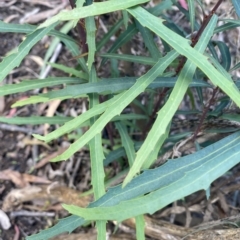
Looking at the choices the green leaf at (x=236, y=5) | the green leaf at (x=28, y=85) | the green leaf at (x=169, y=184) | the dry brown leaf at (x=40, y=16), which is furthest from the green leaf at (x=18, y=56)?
the dry brown leaf at (x=40, y=16)

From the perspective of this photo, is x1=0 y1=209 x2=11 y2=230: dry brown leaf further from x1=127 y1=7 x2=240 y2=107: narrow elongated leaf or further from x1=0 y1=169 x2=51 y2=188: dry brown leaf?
x1=127 y1=7 x2=240 y2=107: narrow elongated leaf

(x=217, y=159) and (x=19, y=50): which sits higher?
(x=19, y=50)

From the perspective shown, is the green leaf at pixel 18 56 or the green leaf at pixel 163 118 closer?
the green leaf at pixel 163 118

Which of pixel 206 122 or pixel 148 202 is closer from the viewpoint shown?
pixel 148 202

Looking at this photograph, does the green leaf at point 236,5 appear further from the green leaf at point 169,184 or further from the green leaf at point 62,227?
the green leaf at point 62,227

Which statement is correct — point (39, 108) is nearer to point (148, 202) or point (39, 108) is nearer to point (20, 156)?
point (20, 156)

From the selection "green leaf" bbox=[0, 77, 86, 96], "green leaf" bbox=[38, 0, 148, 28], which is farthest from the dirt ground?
"green leaf" bbox=[38, 0, 148, 28]

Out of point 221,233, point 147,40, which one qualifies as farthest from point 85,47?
point 221,233

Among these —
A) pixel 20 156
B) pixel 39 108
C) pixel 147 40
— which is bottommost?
pixel 20 156
